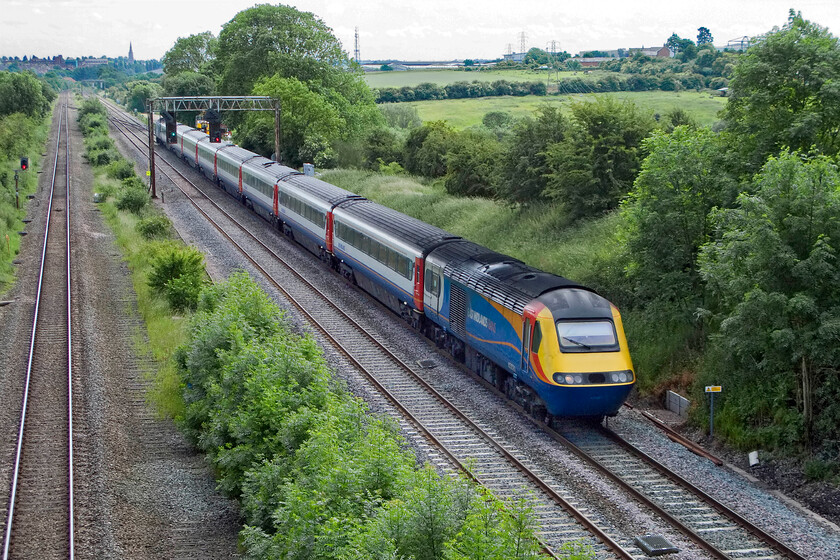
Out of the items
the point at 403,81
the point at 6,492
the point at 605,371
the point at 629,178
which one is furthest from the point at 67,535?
the point at 403,81

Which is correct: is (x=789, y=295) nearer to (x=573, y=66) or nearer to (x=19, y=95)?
(x=19, y=95)

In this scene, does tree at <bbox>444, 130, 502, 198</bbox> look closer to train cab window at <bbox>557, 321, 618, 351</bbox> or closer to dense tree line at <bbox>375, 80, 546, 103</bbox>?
train cab window at <bbox>557, 321, 618, 351</bbox>

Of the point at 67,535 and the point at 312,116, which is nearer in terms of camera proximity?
the point at 67,535

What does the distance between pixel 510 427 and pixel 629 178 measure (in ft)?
46.0

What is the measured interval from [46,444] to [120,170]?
149 feet

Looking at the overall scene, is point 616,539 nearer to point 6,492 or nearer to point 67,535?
point 67,535

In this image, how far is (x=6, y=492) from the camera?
15047 millimetres

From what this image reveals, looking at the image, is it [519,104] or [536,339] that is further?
[519,104]

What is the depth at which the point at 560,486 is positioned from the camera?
50.0 ft

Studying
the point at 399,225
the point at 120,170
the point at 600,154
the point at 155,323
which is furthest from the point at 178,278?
the point at 120,170

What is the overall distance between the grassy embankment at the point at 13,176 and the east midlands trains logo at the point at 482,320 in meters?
17.9

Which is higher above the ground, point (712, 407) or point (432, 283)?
point (432, 283)

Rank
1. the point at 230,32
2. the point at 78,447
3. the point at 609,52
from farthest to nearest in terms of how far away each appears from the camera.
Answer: the point at 609,52
the point at 230,32
the point at 78,447

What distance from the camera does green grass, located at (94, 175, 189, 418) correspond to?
20125mm
